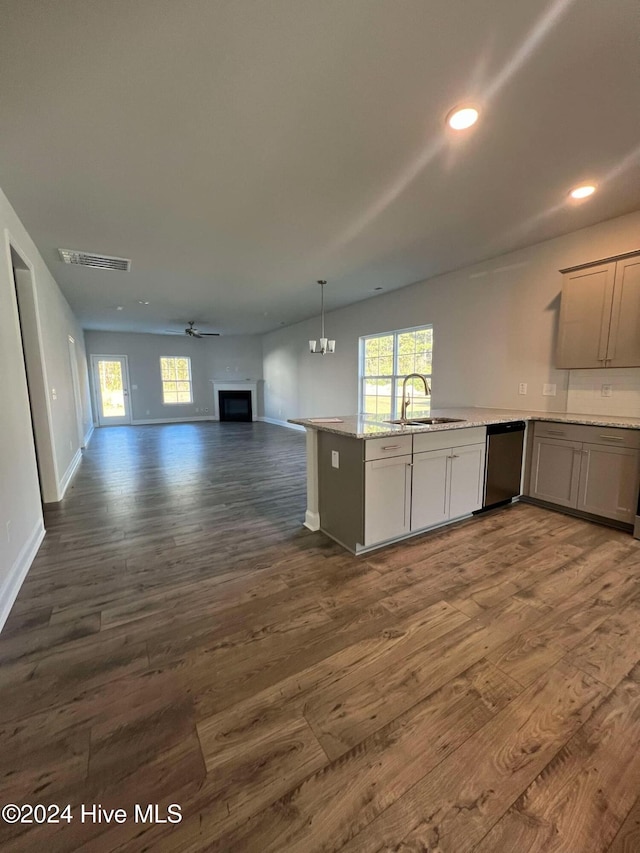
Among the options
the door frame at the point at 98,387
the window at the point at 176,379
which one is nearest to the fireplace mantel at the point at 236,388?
the window at the point at 176,379

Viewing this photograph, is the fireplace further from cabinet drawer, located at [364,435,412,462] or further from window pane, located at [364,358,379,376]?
cabinet drawer, located at [364,435,412,462]

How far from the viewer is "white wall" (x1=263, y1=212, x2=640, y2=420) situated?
3514 mm

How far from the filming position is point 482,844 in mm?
950

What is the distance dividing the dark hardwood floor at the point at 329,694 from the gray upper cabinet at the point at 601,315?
1.64 m

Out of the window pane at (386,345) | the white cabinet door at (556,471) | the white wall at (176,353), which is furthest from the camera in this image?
the white wall at (176,353)

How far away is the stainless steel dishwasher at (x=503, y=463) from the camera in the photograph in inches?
127

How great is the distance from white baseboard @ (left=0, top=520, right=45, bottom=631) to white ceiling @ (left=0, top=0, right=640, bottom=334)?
2.60m

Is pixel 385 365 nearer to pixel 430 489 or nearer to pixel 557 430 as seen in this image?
pixel 557 430

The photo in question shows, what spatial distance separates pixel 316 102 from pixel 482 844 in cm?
307

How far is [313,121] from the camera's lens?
199 centimetres

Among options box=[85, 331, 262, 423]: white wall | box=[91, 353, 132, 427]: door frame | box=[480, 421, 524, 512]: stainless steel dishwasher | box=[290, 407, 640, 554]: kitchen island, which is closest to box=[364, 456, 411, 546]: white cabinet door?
box=[290, 407, 640, 554]: kitchen island

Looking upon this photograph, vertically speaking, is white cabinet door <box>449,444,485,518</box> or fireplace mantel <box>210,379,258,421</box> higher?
fireplace mantel <box>210,379,258,421</box>

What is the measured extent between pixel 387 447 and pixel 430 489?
2.12 feet

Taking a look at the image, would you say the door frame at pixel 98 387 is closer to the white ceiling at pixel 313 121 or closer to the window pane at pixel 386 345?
the white ceiling at pixel 313 121
